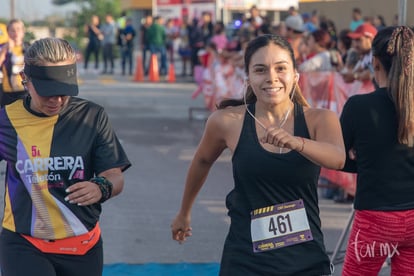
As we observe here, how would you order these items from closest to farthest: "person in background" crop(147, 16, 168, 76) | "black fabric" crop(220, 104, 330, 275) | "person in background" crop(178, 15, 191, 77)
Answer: "black fabric" crop(220, 104, 330, 275), "person in background" crop(147, 16, 168, 76), "person in background" crop(178, 15, 191, 77)

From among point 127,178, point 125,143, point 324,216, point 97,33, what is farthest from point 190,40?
point 324,216

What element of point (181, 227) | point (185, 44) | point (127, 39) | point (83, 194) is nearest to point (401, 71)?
point (181, 227)

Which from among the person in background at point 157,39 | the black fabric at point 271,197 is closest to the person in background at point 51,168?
the black fabric at point 271,197

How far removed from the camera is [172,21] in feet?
106

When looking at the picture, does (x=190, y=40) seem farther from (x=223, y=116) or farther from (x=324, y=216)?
(x=223, y=116)

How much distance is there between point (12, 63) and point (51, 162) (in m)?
7.55

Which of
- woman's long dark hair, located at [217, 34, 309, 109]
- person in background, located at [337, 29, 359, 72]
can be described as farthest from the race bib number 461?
person in background, located at [337, 29, 359, 72]

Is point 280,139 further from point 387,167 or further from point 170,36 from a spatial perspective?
point 170,36

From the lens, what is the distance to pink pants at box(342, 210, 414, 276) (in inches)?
Result: 164

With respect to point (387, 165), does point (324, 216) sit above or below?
below

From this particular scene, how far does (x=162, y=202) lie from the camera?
9.18 m

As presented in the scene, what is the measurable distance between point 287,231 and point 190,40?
2312 cm

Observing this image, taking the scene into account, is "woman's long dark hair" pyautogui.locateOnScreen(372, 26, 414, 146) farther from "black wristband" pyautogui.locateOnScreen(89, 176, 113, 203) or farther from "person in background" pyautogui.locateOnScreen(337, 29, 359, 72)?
"person in background" pyautogui.locateOnScreen(337, 29, 359, 72)

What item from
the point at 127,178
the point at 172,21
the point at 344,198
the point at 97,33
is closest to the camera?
the point at 344,198
